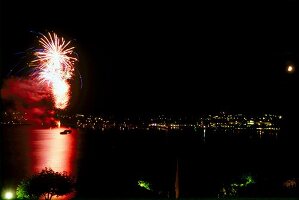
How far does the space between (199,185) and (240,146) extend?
3121 cm

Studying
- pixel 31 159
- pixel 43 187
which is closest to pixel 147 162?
pixel 31 159

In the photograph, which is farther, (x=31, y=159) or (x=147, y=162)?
(x=31, y=159)

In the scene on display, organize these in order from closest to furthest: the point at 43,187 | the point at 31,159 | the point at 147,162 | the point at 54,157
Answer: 1. the point at 43,187
2. the point at 147,162
3. the point at 31,159
4. the point at 54,157

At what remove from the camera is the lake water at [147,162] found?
2770 centimetres

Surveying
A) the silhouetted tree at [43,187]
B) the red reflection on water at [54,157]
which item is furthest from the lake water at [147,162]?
the silhouetted tree at [43,187]

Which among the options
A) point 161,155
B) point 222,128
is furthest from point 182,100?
point 161,155

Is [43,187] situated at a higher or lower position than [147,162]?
higher

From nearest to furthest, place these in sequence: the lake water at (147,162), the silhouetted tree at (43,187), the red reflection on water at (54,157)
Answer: the silhouetted tree at (43,187) → the lake water at (147,162) → the red reflection on water at (54,157)

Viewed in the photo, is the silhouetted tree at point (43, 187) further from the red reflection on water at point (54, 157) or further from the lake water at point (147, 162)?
the red reflection on water at point (54, 157)

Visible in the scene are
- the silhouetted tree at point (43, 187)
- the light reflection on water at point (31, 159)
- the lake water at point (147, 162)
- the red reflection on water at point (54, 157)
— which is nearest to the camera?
the silhouetted tree at point (43, 187)

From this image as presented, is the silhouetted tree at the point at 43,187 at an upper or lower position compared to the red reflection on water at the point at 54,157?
upper

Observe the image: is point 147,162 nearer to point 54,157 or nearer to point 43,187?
point 54,157

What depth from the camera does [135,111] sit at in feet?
335

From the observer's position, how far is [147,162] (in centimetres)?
4316
